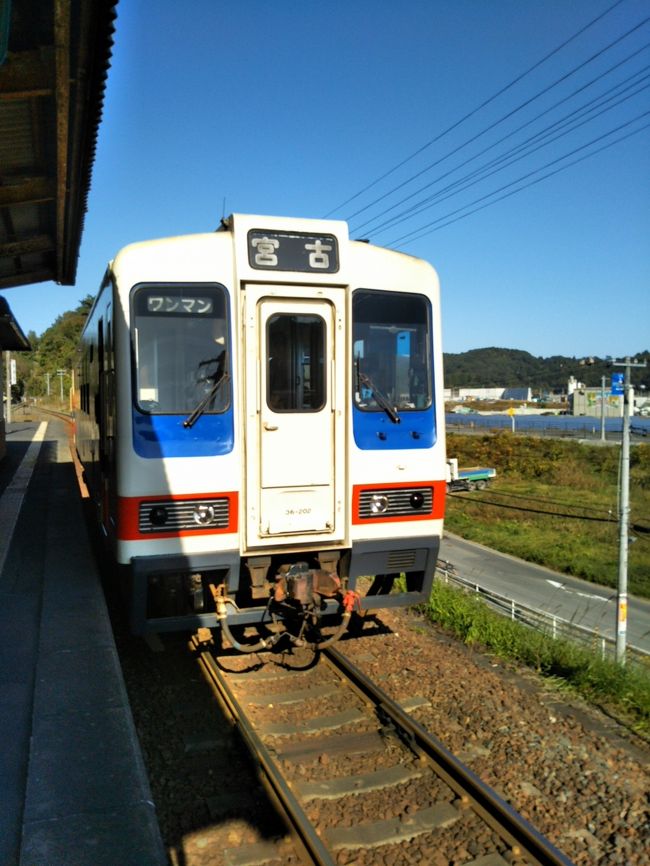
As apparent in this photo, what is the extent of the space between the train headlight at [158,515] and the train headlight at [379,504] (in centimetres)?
169

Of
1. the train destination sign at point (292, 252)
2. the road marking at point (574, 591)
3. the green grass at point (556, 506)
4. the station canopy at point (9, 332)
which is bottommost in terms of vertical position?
the road marking at point (574, 591)

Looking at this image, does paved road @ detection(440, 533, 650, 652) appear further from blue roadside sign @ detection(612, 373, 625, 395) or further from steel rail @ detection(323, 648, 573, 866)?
steel rail @ detection(323, 648, 573, 866)

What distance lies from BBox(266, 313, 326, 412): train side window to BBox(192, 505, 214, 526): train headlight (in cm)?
93

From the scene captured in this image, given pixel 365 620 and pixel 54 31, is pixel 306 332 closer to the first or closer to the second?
pixel 54 31

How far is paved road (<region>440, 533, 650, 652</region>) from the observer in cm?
2271

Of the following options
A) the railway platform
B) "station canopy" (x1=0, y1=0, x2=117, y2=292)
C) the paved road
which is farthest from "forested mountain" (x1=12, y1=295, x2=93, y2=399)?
the railway platform

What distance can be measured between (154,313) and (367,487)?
2176 mm

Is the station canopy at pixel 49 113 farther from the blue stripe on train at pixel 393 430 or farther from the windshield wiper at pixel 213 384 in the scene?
the blue stripe on train at pixel 393 430

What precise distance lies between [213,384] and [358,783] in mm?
3007

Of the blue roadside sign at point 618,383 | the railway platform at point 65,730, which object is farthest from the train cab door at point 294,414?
the blue roadside sign at point 618,383

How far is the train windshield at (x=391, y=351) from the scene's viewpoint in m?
6.01

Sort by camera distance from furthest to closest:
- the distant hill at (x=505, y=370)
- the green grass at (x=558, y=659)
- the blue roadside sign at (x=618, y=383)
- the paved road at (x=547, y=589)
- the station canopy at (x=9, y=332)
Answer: the distant hill at (x=505, y=370) → the paved road at (x=547, y=589) → the blue roadside sign at (x=618, y=383) → the station canopy at (x=9, y=332) → the green grass at (x=558, y=659)

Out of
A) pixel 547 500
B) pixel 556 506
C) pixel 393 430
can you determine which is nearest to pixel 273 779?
pixel 393 430

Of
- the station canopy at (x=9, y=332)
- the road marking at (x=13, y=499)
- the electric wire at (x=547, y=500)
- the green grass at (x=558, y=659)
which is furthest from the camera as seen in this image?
the electric wire at (x=547, y=500)
